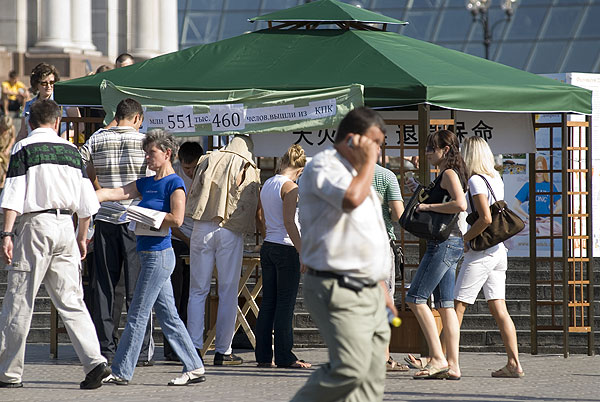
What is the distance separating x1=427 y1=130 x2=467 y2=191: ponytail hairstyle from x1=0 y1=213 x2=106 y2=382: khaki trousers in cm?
280

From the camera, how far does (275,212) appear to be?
973 cm

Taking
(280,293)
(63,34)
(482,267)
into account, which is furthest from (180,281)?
(63,34)

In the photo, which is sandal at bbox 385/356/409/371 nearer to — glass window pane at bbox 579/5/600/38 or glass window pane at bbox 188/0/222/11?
glass window pane at bbox 579/5/600/38

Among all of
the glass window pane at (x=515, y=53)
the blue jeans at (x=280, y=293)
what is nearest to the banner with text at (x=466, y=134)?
the blue jeans at (x=280, y=293)

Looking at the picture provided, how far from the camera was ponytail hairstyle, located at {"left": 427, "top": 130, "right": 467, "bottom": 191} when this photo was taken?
9.09m

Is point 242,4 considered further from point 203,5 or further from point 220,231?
point 220,231

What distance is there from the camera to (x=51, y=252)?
27.1 feet

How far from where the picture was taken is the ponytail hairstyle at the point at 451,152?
358 inches

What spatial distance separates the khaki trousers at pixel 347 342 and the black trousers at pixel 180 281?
4761 millimetres

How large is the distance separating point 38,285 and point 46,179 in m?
0.72

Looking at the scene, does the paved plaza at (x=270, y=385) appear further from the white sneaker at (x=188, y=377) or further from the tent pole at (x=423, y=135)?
the tent pole at (x=423, y=135)

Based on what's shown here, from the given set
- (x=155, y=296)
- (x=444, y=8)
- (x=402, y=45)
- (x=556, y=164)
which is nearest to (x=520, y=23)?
(x=444, y=8)

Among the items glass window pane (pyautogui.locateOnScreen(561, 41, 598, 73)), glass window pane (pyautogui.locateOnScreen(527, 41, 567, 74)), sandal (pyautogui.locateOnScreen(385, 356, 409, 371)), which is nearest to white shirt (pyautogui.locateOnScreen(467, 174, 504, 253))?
sandal (pyautogui.locateOnScreen(385, 356, 409, 371))

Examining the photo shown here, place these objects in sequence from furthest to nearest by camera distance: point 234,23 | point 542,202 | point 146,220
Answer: point 234,23
point 542,202
point 146,220
